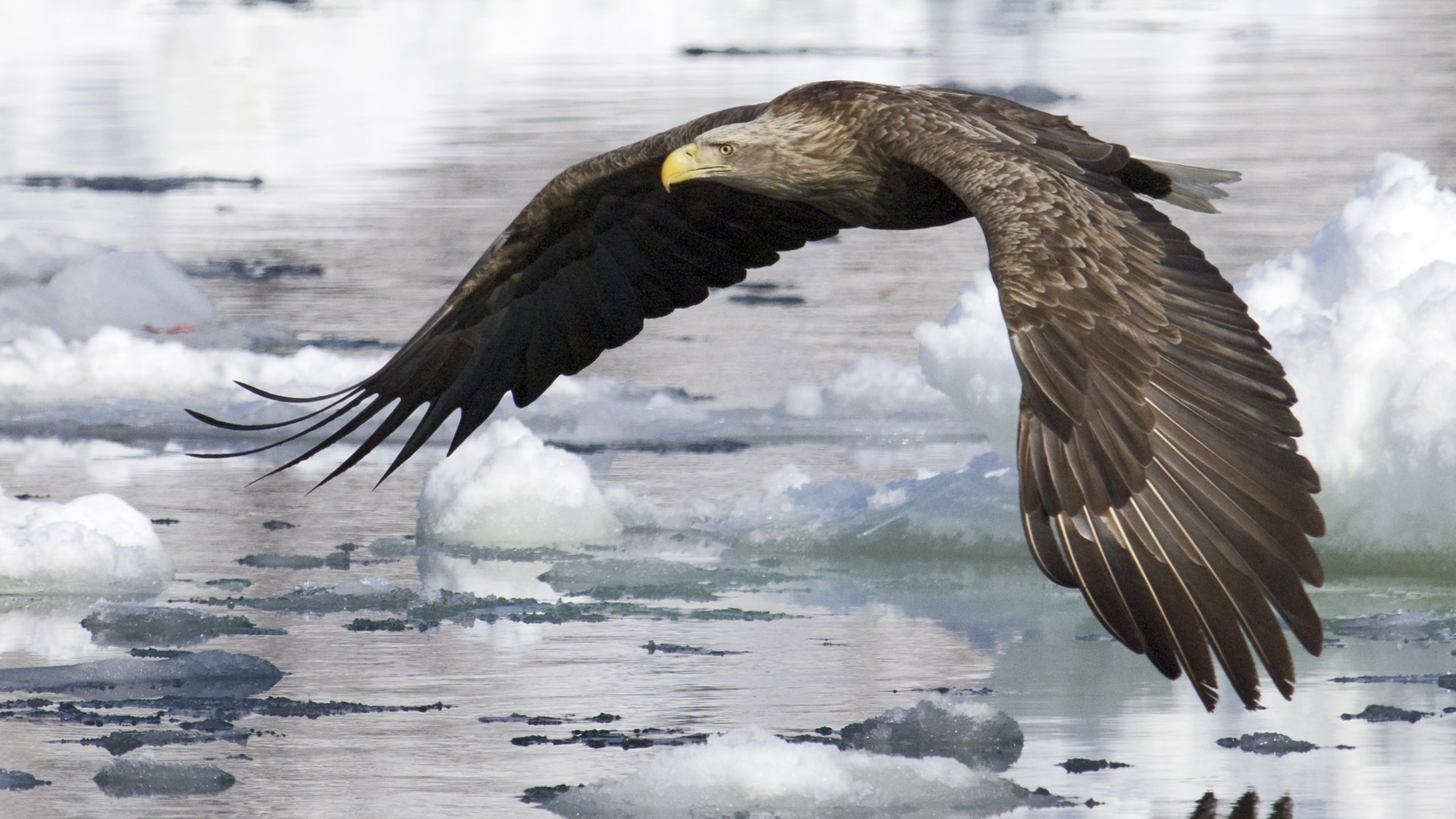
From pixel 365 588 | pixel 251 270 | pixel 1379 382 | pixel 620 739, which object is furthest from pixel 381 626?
pixel 251 270

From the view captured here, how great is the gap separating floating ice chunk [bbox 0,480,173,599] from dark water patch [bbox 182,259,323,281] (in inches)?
258

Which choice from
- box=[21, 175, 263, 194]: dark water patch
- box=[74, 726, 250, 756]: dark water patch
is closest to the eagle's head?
box=[74, 726, 250, 756]: dark water patch

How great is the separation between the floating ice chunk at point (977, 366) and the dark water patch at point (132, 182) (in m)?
11.0

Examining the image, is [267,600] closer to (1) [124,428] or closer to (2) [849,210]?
(2) [849,210]

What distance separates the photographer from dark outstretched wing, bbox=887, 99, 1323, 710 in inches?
179

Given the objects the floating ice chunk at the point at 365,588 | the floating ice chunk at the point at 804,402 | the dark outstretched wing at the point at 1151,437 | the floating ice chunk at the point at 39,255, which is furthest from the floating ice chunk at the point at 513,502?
the floating ice chunk at the point at 39,255

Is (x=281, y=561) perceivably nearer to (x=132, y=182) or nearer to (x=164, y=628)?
(x=164, y=628)

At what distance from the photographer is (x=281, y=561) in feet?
25.7

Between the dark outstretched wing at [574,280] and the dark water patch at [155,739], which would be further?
the dark outstretched wing at [574,280]

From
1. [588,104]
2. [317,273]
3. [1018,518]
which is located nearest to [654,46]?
[588,104]

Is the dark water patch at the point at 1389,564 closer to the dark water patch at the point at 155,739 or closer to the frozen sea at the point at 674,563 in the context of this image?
the frozen sea at the point at 674,563

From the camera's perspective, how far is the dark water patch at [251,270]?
46.2 ft

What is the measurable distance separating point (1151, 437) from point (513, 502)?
3673 millimetres

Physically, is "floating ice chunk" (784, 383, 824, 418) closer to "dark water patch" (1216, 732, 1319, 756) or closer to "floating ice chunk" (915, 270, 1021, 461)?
"floating ice chunk" (915, 270, 1021, 461)
